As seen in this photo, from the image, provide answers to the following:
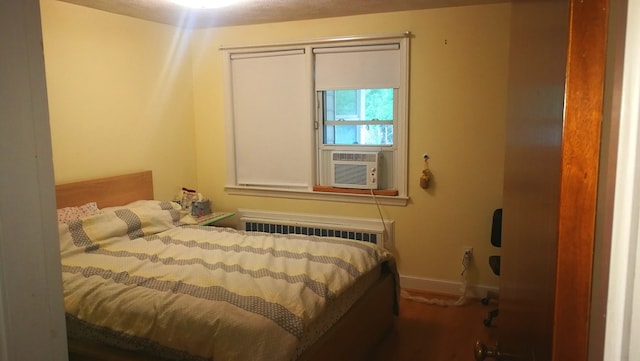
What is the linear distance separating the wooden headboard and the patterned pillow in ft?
0.21

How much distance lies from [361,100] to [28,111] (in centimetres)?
355

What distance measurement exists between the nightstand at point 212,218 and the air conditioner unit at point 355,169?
3.56 feet

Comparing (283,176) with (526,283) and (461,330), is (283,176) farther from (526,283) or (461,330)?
(526,283)

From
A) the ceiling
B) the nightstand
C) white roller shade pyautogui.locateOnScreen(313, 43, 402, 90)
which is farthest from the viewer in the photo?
the nightstand

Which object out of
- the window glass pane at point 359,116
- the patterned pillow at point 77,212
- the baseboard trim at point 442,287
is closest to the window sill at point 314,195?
the window glass pane at point 359,116

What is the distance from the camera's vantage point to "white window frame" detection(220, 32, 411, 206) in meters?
3.95

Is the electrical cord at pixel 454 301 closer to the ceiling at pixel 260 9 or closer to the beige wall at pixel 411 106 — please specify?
the beige wall at pixel 411 106

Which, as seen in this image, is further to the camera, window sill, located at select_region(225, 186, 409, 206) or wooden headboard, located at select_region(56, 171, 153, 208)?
window sill, located at select_region(225, 186, 409, 206)

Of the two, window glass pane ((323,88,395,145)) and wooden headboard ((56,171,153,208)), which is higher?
window glass pane ((323,88,395,145))

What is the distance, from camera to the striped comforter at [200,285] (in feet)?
6.76

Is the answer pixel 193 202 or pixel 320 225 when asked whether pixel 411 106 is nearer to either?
pixel 320 225

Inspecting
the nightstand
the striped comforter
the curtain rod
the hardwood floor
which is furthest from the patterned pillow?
the hardwood floor

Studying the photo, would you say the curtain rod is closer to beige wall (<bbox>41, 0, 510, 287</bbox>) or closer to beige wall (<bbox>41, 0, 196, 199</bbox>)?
beige wall (<bbox>41, 0, 510, 287</bbox>)

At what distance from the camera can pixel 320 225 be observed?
4.38 meters
